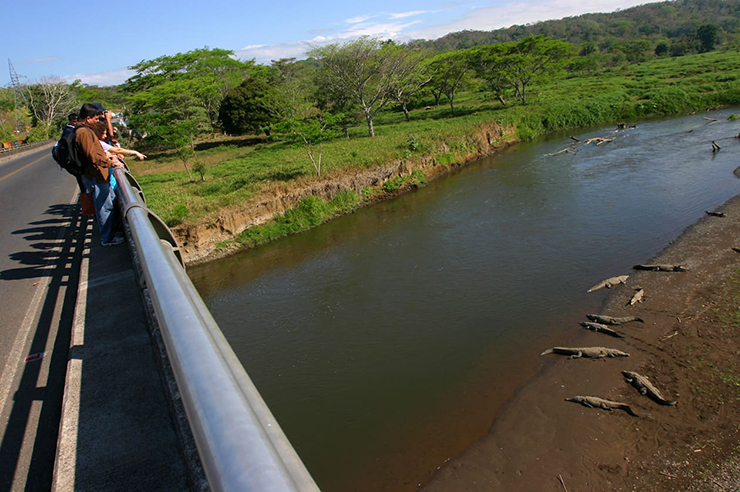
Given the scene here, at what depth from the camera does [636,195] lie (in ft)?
54.9

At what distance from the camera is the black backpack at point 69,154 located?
16.2 ft

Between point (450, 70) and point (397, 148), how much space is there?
15897mm

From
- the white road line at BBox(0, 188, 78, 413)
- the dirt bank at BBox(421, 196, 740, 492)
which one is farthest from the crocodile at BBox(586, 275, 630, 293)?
the white road line at BBox(0, 188, 78, 413)

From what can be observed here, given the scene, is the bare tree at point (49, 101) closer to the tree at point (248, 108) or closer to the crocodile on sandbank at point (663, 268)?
the tree at point (248, 108)

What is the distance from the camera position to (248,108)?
32.7 metres

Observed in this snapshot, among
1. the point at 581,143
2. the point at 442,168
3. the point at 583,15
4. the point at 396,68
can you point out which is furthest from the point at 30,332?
the point at 583,15

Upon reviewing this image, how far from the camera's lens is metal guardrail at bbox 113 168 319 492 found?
1.02 metres

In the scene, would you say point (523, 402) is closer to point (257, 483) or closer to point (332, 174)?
point (257, 483)

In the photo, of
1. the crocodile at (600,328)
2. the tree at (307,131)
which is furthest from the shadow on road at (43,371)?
the tree at (307,131)

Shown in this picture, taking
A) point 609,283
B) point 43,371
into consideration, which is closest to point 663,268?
point 609,283

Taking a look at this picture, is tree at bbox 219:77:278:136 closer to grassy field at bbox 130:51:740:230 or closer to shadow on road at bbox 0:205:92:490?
grassy field at bbox 130:51:740:230

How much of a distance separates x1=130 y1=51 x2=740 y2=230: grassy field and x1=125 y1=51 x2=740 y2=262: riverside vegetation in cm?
7

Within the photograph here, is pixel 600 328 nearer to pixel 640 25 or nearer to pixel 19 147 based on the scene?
pixel 19 147

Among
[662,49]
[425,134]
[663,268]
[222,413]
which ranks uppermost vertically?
[662,49]
